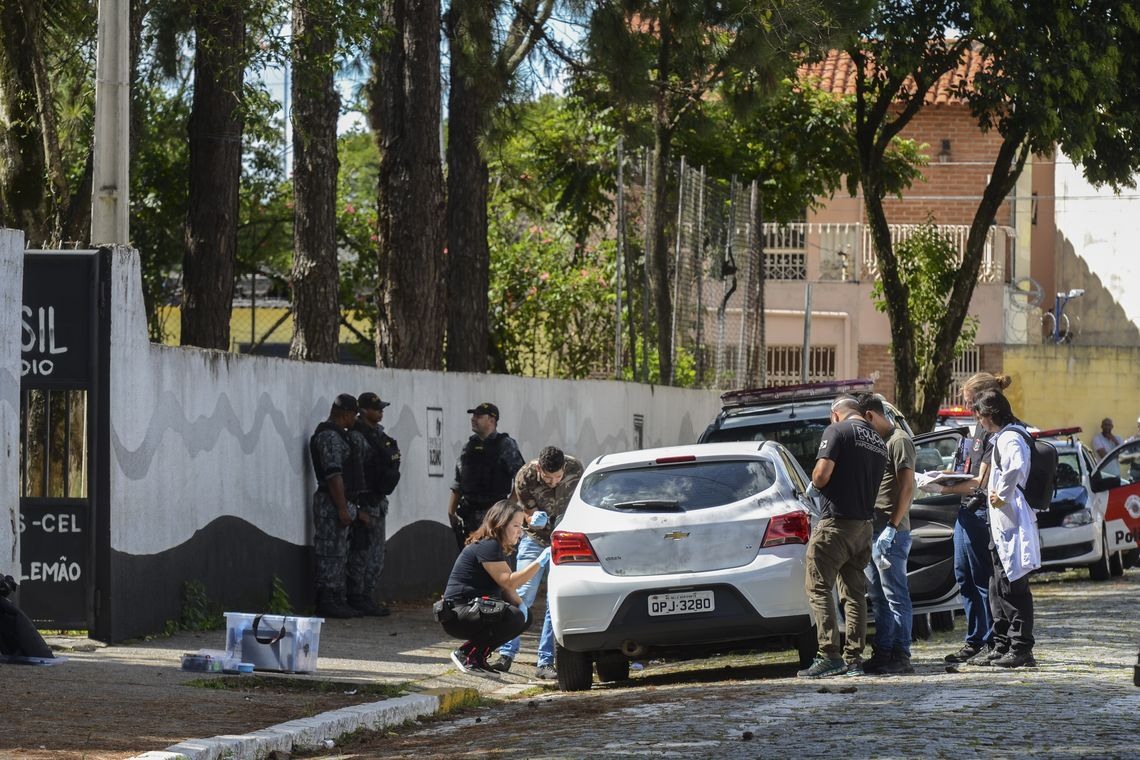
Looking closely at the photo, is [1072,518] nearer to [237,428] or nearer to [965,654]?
[965,654]

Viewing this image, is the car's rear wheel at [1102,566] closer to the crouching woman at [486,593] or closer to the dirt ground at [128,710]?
the crouching woman at [486,593]

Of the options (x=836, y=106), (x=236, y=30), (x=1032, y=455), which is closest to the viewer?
(x=1032, y=455)

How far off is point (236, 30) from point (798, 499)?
297 inches

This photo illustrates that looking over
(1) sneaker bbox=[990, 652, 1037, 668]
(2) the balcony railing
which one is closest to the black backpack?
(1) sneaker bbox=[990, 652, 1037, 668]

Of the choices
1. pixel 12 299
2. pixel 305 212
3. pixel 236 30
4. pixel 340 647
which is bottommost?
pixel 340 647

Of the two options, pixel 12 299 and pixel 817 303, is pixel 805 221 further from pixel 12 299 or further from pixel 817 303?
pixel 12 299

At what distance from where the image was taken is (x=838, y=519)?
37.8ft

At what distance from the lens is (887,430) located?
12.0 metres

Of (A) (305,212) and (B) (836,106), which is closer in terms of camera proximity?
(A) (305,212)

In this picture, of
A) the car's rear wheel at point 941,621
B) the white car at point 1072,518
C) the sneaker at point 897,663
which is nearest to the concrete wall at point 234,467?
the car's rear wheel at point 941,621

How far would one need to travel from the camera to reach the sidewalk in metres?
8.75

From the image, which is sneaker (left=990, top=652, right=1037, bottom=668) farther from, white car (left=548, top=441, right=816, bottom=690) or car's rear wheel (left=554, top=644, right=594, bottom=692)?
car's rear wheel (left=554, top=644, right=594, bottom=692)

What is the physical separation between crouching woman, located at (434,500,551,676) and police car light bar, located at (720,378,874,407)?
17.4 ft

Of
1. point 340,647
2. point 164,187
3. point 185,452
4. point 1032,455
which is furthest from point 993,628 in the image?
point 164,187
